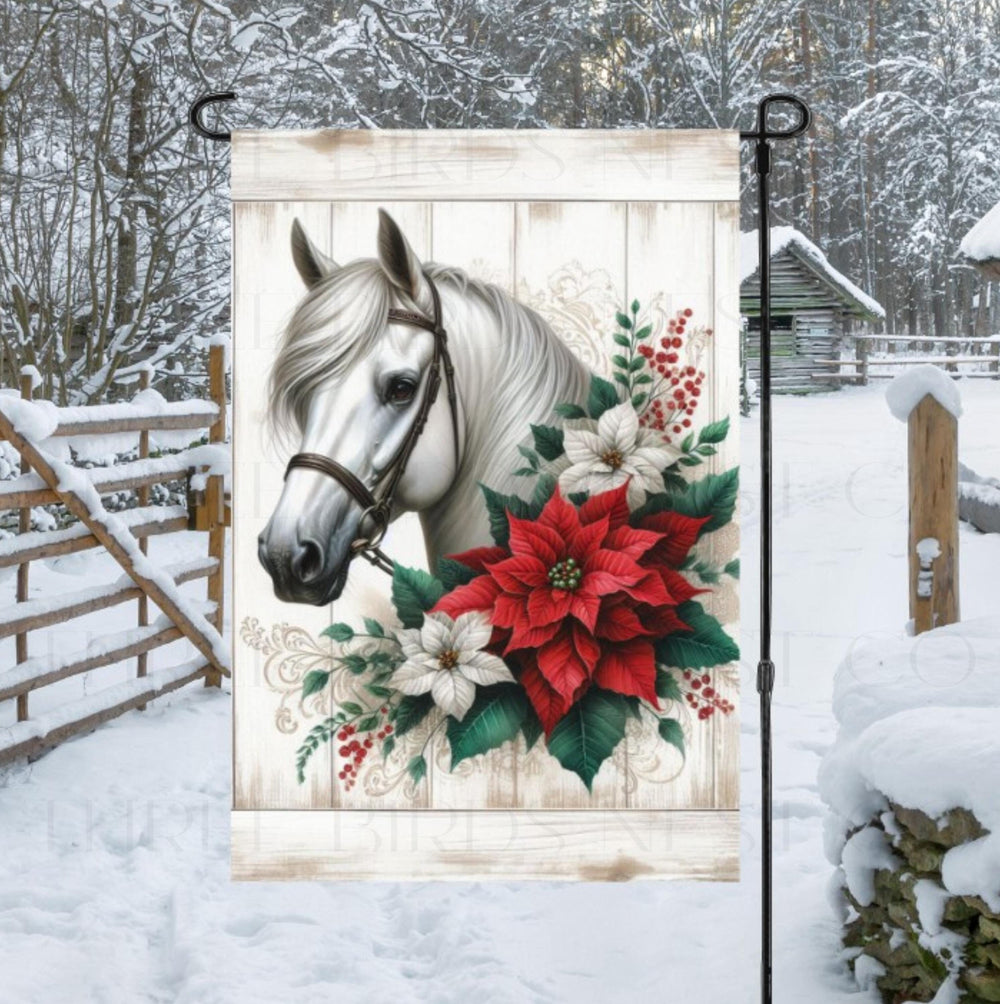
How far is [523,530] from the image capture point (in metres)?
Answer: 1.99

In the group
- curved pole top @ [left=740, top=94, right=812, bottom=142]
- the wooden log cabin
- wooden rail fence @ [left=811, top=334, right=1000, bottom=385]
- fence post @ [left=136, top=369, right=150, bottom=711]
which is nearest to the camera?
curved pole top @ [left=740, top=94, right=812, bottom=142]

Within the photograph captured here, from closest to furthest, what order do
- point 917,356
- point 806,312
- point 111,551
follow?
point 111,551 → point 917,356 → point 806,312

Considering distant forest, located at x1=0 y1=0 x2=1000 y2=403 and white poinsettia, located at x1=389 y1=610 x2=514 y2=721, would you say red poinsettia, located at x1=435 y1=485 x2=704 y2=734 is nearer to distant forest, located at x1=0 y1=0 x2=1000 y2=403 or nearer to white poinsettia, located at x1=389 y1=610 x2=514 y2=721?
white poinsettia, located at x1=389 y1=610 x2=514 y2=721

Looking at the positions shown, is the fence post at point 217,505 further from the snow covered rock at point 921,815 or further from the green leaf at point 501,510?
the green leaf at point 501,510

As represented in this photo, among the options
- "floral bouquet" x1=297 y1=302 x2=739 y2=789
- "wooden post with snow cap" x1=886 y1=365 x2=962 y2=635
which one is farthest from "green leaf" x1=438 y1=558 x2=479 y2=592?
"wooden post with snow cap" x1=886 y1=365 x2=962 y2=635

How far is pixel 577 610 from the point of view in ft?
6.52

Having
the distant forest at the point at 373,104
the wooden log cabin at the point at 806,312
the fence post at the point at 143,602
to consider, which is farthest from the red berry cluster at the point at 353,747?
the wooden log cabin at the point at 806,312

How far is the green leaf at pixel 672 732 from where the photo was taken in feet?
6.56

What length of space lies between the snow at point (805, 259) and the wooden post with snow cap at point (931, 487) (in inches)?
206

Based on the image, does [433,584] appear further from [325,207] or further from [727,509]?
[325,207]

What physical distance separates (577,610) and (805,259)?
360 inches

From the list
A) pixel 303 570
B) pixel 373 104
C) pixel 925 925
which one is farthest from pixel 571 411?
pixel 373 104

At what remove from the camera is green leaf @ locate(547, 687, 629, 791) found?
2002mm

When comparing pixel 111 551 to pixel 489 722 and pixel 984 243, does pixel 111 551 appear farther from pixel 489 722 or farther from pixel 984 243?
pixel 984 243
